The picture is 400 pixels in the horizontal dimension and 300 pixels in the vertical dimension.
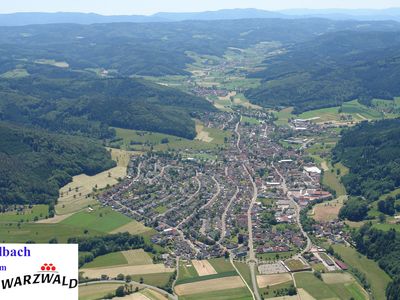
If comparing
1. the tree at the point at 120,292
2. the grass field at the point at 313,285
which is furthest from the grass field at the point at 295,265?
the tree at the point at 120,292

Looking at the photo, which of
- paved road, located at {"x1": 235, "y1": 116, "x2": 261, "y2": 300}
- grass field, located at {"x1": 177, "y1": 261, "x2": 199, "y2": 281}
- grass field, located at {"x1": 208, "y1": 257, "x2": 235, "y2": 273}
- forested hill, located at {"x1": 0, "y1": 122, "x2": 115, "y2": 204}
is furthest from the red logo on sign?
forested hill, located at {"x1": 0, "y1": 122, "x2": 115, "y2": 204}

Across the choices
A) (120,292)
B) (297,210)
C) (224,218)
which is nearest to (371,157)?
(297,210)

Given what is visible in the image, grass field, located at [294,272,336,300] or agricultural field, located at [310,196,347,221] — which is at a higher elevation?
grass field, located at [294,272,336,300]

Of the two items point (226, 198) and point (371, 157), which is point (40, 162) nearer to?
point (226, 198)

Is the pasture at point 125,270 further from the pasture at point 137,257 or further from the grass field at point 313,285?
the grass field at point 313,285

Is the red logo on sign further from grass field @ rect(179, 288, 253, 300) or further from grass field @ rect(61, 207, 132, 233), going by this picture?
grass field @ rect(61, 207, 132, 233)
